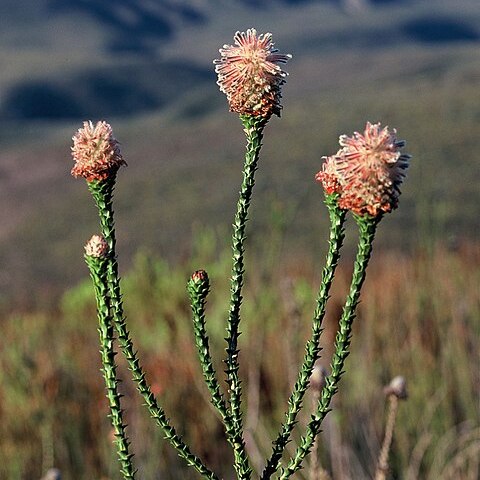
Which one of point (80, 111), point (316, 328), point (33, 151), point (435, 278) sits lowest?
point (316, 328)

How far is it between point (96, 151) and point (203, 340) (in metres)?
0.20

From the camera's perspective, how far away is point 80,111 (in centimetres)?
3825

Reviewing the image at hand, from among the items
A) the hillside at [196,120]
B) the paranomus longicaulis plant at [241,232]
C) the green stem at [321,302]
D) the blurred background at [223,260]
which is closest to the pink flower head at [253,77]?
the paranomus longicaulis plant at [241,232]

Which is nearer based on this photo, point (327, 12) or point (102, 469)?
point (102, 469)

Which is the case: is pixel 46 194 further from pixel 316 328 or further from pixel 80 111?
pixel 80 111

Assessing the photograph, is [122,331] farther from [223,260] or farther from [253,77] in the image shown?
[223,260]

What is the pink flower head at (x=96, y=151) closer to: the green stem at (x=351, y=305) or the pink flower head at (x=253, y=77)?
the pink flower head at (x=253, y=77)

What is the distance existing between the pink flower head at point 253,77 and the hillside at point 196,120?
151 cm

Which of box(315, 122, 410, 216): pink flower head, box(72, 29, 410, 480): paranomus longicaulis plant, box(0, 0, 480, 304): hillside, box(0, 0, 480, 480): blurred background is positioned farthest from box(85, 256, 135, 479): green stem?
box(0, 0, 480, 304): hillside

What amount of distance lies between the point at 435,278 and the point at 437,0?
219 ft

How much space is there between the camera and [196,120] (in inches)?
1047

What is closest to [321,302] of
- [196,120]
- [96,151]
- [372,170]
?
[372,170]

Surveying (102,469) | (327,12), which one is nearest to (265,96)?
(102,469)

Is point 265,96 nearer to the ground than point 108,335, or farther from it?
farther from it
